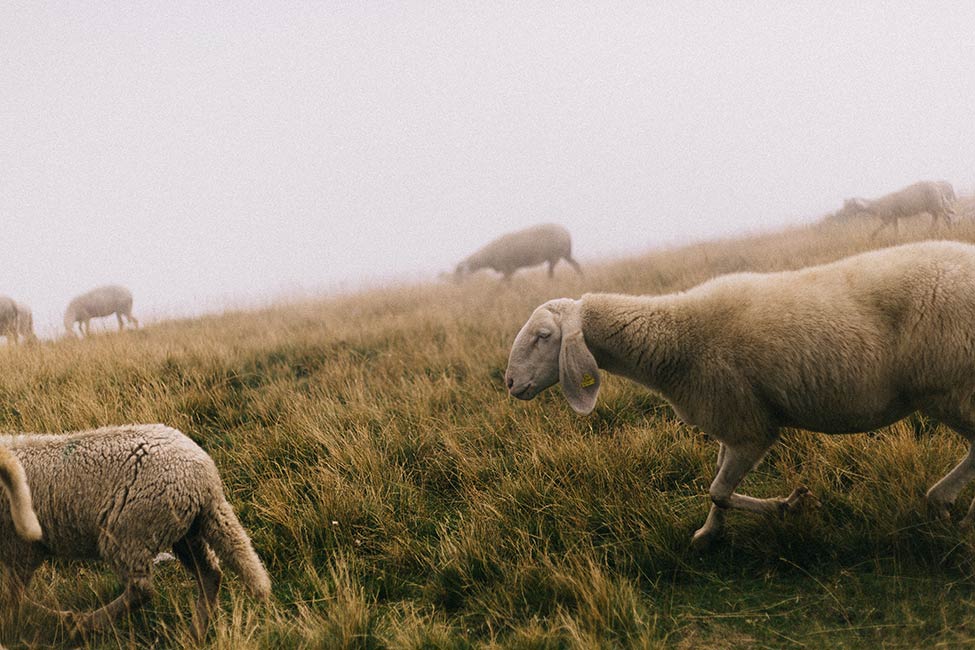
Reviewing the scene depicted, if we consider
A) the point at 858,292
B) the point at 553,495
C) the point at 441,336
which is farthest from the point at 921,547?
the point at 441,336

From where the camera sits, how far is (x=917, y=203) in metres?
9.71

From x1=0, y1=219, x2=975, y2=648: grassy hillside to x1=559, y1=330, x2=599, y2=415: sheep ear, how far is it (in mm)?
560

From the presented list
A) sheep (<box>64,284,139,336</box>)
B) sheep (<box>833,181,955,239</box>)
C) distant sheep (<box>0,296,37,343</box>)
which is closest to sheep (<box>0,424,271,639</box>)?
sheep (<box>833,181,955,239</box>)

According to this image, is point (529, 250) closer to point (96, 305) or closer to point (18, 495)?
point (96, 305)

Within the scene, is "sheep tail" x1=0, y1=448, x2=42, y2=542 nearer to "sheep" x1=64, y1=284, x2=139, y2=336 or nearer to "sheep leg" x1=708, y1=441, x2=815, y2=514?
"sheep leg" x1=708, y1=441, x2=815, y2=514

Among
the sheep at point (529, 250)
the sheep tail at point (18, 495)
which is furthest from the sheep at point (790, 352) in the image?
the sheep at point (529, 250)

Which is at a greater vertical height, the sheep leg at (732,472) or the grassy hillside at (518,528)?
the sheep leg at (732,472)

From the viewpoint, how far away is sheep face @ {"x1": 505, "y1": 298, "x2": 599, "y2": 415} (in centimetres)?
290

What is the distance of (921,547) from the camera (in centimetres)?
256

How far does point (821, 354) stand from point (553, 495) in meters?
1.43

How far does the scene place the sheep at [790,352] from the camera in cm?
254

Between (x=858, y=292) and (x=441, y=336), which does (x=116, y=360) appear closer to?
(x=441, y=336)

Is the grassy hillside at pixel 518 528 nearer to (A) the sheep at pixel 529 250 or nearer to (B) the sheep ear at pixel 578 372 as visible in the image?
(B) the sheep ear at pixel 578 372

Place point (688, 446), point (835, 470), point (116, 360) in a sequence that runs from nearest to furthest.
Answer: point (835, 470)
point (688, 446)
point (116, 360)
